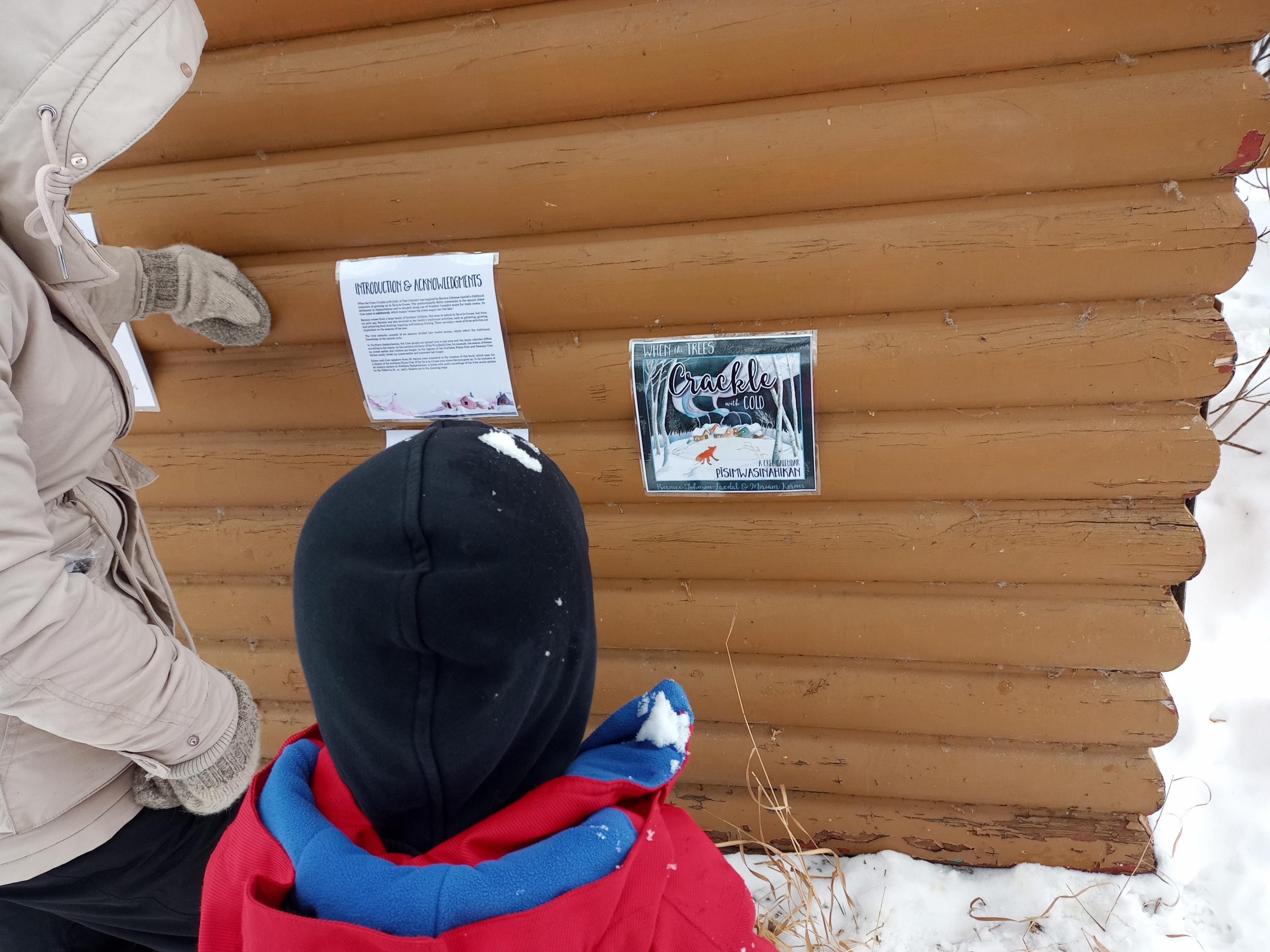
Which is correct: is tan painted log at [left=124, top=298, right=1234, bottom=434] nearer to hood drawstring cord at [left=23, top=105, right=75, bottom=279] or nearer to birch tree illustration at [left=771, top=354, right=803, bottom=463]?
birch tree illustration at [left=771, top=354, right=803, bottom=463]

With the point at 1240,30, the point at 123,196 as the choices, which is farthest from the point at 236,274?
the point at 1240,30

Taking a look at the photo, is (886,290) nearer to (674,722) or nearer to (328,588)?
(674,722)

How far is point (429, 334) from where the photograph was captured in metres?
1.95

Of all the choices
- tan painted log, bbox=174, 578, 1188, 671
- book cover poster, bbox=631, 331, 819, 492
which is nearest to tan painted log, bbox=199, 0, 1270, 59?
book cover poster, bbox=631, 331, 819, 492

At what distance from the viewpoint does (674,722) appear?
3.51ft

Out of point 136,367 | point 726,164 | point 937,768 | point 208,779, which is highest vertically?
point 726,164

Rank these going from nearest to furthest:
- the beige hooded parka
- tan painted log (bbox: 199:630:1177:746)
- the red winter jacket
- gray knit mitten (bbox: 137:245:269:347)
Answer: the red winter jacket, the beige hooded parka, gray knit mitten (bbox: 137:245:269:347), tan painted log (bbox: 199:630:1177:746)

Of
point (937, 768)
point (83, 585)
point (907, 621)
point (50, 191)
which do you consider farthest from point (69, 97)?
point (937, 768)

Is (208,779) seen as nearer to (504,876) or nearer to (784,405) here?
(504,876)

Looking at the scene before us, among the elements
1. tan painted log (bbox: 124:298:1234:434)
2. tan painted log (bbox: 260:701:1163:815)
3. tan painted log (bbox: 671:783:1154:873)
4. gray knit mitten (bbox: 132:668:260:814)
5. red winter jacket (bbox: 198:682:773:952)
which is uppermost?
tan painted log (bbox: 124:298:1234:434)

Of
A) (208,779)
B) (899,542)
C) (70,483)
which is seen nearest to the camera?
(70,483)

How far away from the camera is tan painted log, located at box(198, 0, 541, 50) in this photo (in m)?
1.73

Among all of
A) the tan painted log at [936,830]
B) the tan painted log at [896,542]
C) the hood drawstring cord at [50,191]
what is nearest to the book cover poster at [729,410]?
the tan painted log at [896,542]

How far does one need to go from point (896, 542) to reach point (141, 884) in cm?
191
